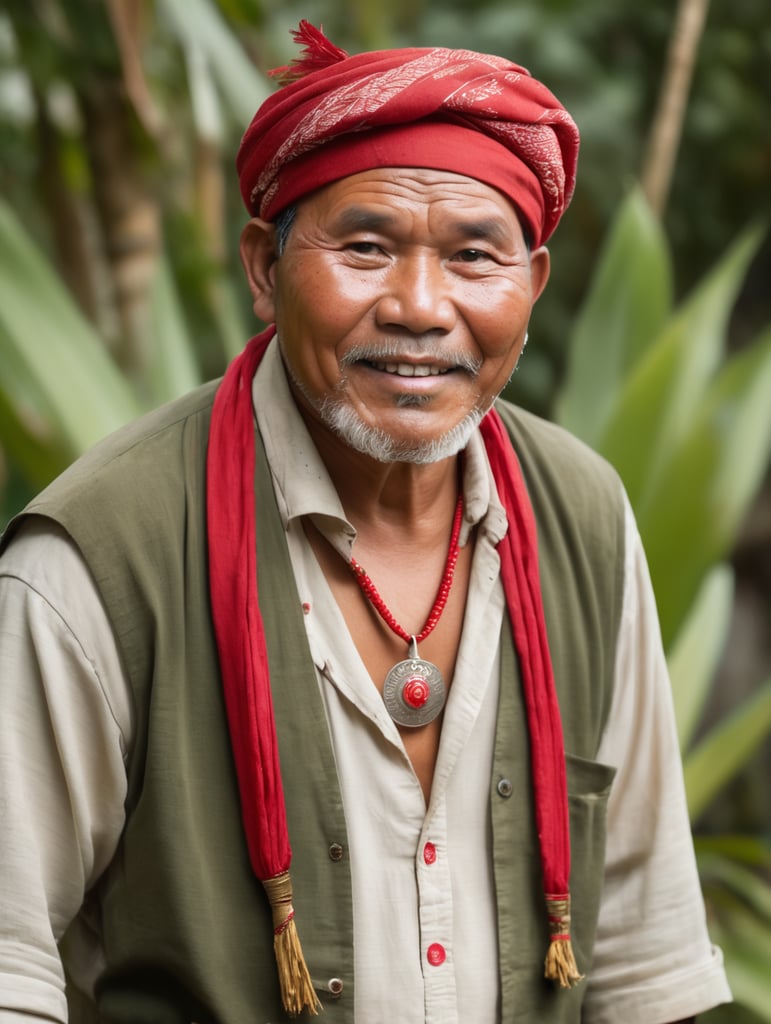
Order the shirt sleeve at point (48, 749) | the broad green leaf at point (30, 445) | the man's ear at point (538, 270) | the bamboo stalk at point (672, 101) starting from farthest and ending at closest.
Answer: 1. the bamboo stalk at point (672, 101)
2. the broad green leaf at point (30, 445)
3. the man's ear at point (538, 270)
4. the shirt sleeve at point (48, 749)

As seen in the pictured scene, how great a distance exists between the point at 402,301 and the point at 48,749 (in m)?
0.52

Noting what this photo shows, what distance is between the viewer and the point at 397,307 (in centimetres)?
125

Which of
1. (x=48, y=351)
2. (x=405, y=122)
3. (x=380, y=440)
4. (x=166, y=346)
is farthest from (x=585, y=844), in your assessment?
(x=166, y=346)

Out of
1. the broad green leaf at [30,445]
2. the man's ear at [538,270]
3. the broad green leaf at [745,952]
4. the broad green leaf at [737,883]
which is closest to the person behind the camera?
the man's ear at [538,270]

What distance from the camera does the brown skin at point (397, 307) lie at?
1249 millimetres

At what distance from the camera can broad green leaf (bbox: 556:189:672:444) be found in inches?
103

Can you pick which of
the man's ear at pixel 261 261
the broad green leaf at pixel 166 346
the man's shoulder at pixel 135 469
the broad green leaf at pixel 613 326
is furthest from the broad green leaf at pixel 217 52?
the man's shoulder at pixel 135 469

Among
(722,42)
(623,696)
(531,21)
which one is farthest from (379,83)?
(722,42)

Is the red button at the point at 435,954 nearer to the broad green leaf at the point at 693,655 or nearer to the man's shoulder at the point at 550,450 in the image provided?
the man's shoulder at the point at 550,450

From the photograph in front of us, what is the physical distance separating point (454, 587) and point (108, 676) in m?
0.39

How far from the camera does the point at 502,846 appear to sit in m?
1.35

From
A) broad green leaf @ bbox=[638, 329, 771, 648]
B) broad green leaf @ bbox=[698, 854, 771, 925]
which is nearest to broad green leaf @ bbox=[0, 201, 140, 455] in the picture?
broad green leaf @ bbox=[638, 329, 771, 648]

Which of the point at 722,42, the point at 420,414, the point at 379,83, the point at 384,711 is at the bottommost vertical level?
the point at 384,711

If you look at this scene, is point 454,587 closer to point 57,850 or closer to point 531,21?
point 57,850
